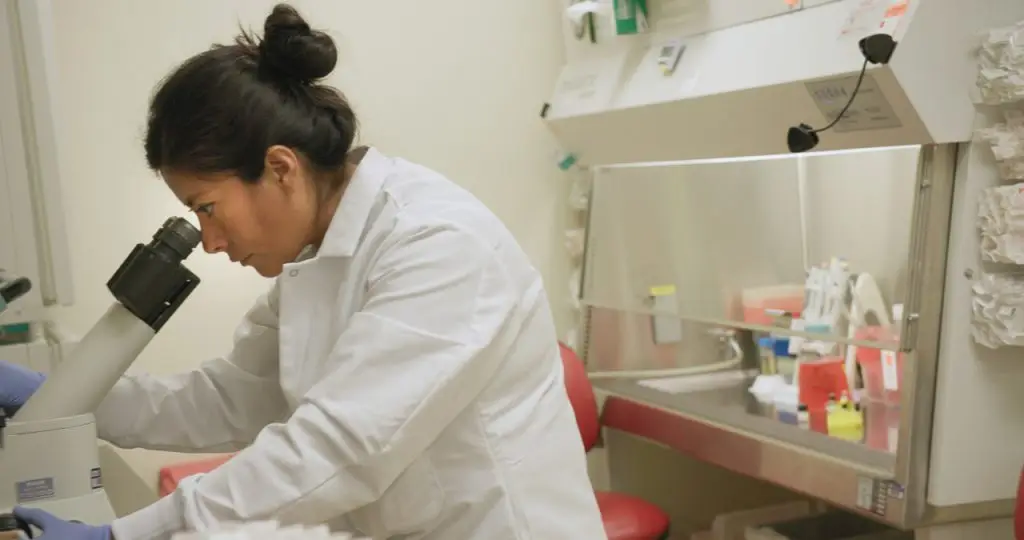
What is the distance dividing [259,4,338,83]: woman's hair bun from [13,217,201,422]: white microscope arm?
0.21m

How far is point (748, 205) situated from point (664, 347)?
19.7 inches

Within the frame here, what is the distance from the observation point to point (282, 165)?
110 cm

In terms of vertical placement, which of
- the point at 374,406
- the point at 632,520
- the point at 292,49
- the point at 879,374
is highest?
the point at 292,49

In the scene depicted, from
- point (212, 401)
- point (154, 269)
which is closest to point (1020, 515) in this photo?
point (212, 401)

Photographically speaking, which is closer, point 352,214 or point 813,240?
point 352,214

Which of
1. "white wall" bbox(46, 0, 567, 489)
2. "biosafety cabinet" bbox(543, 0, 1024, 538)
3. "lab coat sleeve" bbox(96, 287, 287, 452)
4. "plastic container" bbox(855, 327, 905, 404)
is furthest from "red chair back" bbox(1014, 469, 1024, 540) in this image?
"white wall" bbox(46, 0, 567, 489)

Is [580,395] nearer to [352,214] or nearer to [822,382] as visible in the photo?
[822,382]

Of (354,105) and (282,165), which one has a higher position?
(354,105)

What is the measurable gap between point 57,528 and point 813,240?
186 centimetres

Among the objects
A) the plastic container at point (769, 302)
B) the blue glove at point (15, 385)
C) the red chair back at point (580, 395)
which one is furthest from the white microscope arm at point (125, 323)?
the plastic container at point (769, 302)

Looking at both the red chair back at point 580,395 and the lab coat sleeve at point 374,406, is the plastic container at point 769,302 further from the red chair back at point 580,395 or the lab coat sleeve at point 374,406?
the lab coat sleeve at point 374,406

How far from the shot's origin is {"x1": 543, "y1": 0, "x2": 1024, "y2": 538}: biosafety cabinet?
1.67m

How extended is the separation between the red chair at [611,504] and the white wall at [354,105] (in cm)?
43

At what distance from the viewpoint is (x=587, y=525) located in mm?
1212
